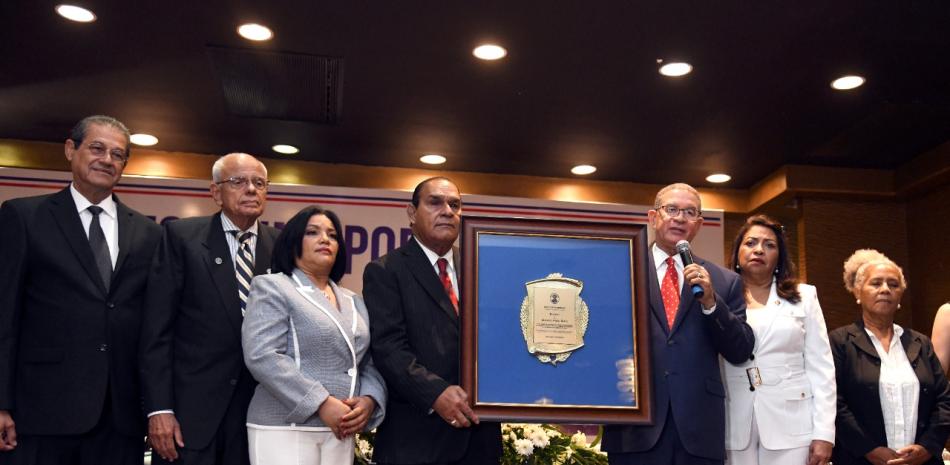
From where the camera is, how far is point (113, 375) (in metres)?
3.00

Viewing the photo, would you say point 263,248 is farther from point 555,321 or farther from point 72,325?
point 555,321

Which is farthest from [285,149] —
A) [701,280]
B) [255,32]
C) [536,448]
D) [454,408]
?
[701,280]

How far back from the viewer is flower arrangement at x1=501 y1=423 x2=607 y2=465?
3.63 meters

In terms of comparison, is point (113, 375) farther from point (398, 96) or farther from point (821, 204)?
point (821, 204)

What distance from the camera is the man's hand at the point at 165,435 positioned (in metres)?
2.94

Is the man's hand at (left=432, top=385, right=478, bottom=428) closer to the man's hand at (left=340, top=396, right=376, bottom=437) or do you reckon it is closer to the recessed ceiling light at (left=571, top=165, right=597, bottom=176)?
the man's hand at (left=340, top=396, right=376, bottom=437)

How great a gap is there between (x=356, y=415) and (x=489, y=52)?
2.91 m

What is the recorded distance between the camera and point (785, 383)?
3.42 metres

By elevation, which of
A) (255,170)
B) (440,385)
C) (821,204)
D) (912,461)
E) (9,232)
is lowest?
(912,461)

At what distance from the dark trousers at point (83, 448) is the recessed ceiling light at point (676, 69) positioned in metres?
3.72

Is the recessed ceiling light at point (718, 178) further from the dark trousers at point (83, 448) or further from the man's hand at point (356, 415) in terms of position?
the dark trousers at point (83, 448)

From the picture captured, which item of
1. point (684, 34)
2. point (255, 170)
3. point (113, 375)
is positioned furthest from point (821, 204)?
point (113, 375)

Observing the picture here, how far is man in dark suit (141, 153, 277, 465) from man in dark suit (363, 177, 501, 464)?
0.49 metres

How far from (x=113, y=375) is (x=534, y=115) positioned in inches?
156
